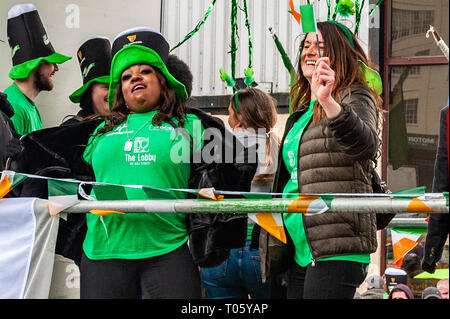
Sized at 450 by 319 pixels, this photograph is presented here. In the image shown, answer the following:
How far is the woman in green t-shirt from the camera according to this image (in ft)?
10.3

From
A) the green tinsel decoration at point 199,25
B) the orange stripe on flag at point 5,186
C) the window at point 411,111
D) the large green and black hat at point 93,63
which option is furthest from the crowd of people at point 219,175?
the window at point 411,111

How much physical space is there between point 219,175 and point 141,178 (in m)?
0.33

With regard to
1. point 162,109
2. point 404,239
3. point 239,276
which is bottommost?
point 239,276

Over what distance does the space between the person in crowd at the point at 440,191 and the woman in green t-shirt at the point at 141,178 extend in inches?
37.6

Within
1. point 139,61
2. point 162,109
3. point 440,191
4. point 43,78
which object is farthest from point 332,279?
point 43,78

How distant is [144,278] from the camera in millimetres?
3148

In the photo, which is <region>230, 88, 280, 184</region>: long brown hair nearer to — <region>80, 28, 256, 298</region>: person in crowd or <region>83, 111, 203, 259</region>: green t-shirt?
<region>80, 28, 256, 298</region>: person in crowd

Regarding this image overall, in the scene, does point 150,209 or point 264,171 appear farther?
point 264,171

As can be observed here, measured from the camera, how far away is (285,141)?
3.21 metres

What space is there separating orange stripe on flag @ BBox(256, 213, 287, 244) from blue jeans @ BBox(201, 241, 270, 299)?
22.5 inches

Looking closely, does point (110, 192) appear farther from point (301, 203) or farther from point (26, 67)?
point (26, 67)
